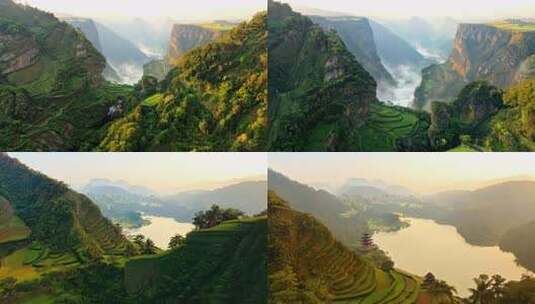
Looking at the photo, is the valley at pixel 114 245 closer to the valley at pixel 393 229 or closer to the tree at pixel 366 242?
the valley at pixel 393 229

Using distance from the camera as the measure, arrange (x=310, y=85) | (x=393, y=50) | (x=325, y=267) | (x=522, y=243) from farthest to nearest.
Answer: (x=393, y=50) < (x=310, y=85) < (x=325, y=267) < (x=522, y=243)

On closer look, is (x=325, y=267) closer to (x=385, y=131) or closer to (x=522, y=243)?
(x=385, y=131)

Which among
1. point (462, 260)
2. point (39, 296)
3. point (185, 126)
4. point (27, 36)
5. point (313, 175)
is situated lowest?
point (39, 296)

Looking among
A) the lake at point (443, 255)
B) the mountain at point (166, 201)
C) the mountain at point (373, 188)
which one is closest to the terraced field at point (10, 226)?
the mountain at point (166, 201)

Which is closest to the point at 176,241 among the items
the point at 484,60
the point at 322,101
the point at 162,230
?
the point at 162,230

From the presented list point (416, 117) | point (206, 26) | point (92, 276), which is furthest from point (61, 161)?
point (416, 117)

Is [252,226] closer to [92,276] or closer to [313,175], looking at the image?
[313,175]
